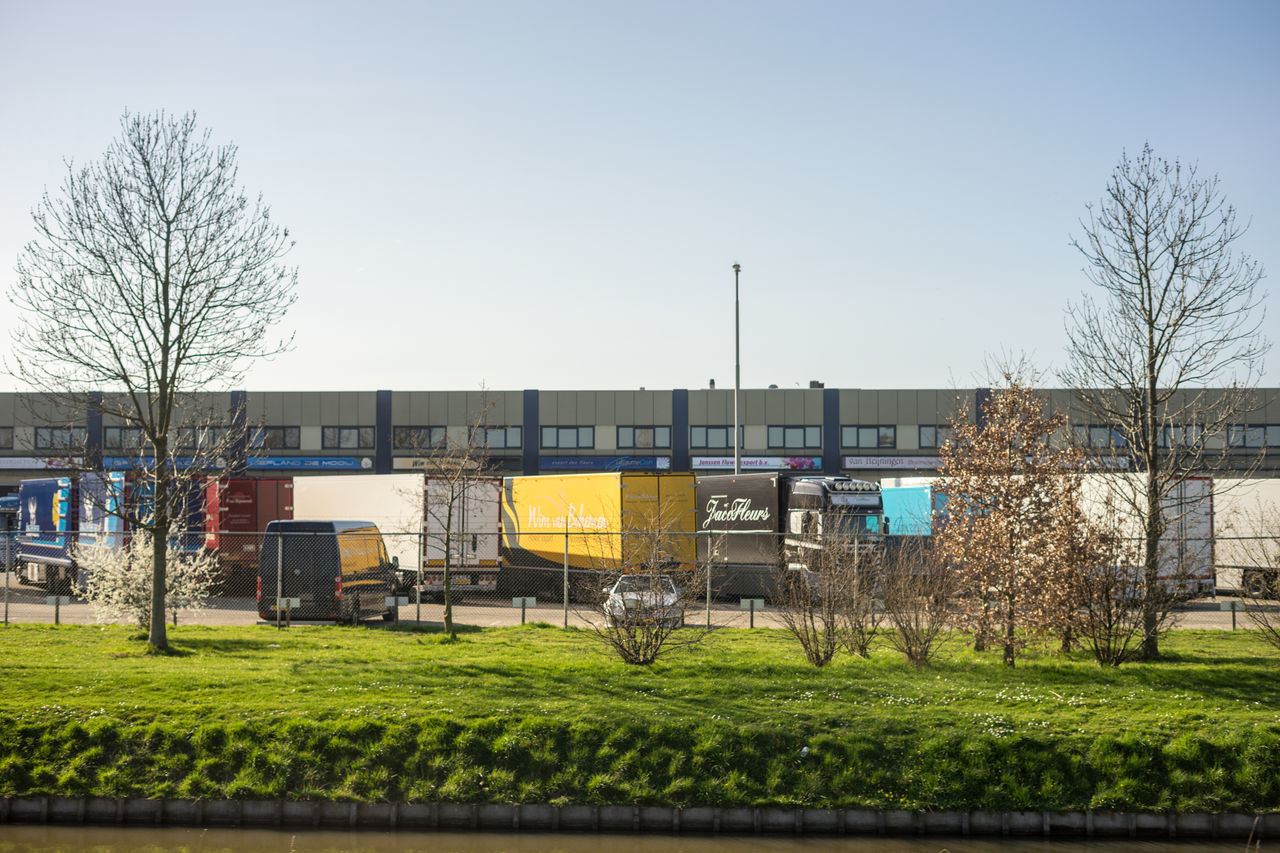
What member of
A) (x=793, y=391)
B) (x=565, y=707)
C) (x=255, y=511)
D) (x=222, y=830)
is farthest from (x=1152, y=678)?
(x=793, y=391)

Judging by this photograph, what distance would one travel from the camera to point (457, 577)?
2634 cm

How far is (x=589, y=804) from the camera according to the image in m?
9.44

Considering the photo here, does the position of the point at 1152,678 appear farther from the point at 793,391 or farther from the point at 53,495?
the point at 793,391

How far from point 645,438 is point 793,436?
805 centimetres

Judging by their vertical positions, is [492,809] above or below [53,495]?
below

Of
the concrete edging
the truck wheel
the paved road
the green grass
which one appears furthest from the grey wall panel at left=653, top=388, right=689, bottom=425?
the concrete edging

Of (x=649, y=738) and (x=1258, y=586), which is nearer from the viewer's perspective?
(x=649, y=738)

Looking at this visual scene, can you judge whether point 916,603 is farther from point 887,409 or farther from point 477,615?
point 887,409

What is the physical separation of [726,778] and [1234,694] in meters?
6.53

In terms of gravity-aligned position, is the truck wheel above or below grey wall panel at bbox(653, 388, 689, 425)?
below

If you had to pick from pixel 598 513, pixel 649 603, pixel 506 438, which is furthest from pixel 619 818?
pixel 506 438

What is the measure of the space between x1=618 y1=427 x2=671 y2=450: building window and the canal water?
47.0 meters

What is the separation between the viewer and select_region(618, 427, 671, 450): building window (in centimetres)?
5619

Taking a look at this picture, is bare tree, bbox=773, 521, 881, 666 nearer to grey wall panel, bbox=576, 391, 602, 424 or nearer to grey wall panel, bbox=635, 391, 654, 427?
grey wall panel, bbox=635, 391, 654, 427
